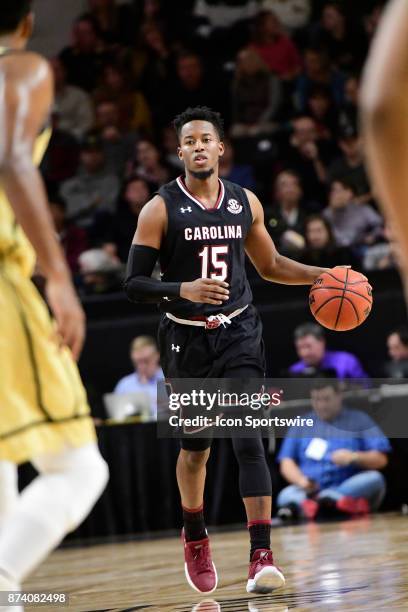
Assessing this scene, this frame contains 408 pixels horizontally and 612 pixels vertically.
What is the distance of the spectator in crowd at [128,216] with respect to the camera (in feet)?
40.4

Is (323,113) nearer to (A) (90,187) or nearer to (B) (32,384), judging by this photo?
(A) (90,187)

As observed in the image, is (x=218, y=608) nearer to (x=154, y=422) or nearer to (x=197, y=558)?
(x=197, y=558)

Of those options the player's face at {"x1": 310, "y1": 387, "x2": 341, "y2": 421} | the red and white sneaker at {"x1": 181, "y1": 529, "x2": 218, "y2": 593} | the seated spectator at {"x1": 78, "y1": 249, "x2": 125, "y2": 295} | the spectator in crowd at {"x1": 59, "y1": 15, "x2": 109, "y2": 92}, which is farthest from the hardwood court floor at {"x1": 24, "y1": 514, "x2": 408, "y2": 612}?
the spectator in crowd at {"x1": 59, "y1": 15, "x2": 109, "y2": 92}

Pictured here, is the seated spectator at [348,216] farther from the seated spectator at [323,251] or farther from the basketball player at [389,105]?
the basketball player at [389,105]

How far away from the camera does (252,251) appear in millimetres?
5570

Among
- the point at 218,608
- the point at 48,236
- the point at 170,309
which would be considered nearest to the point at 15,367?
the point at 48,236

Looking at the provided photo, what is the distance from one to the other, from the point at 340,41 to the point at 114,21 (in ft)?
11.7

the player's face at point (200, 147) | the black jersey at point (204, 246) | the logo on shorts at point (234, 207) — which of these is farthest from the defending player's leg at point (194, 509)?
the player's face at point (200, 147)

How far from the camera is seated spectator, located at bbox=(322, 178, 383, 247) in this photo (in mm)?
10820

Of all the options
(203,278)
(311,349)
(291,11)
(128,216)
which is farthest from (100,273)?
(203,278)

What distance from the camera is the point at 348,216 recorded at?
11.0 m

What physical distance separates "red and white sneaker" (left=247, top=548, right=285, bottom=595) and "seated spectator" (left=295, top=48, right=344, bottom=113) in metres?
8.71

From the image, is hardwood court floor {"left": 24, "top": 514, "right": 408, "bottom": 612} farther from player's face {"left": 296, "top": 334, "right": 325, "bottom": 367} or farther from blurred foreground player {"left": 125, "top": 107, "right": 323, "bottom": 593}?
player's face {"left": 296, "top": 334, "right": 325, "bottom": 367}

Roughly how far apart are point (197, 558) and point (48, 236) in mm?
2852
